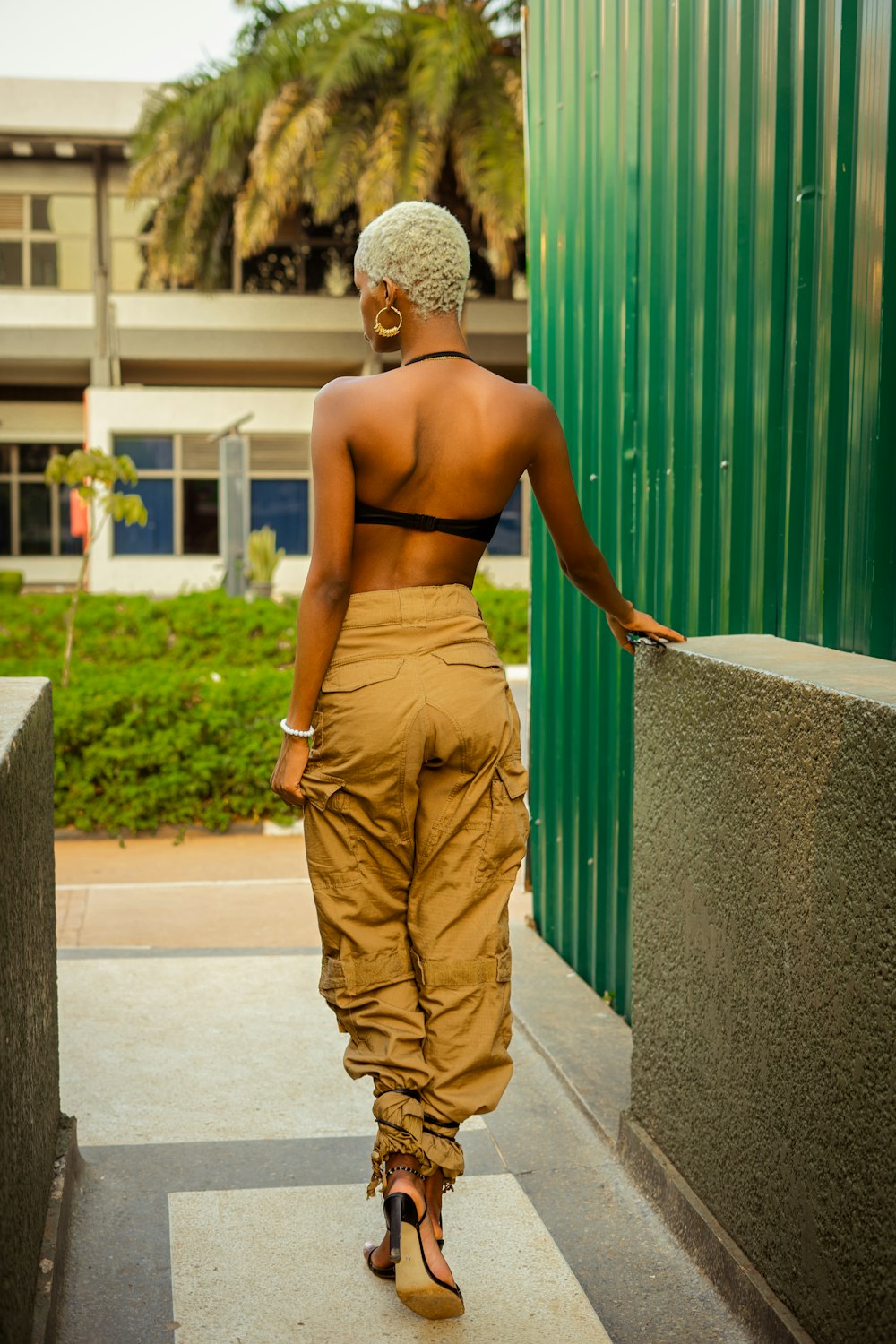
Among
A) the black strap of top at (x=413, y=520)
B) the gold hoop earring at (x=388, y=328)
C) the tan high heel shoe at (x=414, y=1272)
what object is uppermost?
the gold hoop earring at (x=388, y=328)

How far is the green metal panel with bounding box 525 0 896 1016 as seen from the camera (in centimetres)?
267

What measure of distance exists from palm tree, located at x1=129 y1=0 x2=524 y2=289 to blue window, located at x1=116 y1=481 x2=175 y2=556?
25.4 ft

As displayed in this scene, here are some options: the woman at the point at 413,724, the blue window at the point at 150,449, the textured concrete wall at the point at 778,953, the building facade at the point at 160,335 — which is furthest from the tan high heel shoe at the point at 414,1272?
the blue window at the point at 150,449

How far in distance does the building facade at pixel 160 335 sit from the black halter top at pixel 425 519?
946 inches

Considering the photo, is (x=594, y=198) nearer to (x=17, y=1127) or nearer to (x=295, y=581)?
(x=17, y=1127)

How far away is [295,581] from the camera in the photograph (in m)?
27.4

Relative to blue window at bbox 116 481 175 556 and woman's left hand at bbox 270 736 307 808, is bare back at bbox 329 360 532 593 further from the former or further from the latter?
blue window at bbox 116 481 175 556

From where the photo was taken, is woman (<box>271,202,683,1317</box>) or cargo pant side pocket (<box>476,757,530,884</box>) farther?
cargo pant side pocket (<box>476,757,530,884</box>)

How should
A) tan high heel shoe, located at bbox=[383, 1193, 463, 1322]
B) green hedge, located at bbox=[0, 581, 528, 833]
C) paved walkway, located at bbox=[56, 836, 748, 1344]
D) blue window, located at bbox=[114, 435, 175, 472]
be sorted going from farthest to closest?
blue window, located at bbox=[114, 435, 175, 472], green hedge, located at bbox=[0, 581, 528, 833], paved walkway, located at bbox=[56, 836, 748, 1344], tan high heel shoe, located at bbox=[383, 1193, 463, 1322]

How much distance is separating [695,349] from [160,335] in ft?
86.6

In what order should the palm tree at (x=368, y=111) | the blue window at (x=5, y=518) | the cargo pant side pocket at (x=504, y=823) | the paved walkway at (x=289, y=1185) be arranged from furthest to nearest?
1. the blue window at (x=5, y=518)
2. the palm tree at (x=368, y=111)
3. the cargo pant side pocket at (x=504, y=823)
4. the paved walkway at (x=289, y=1185)

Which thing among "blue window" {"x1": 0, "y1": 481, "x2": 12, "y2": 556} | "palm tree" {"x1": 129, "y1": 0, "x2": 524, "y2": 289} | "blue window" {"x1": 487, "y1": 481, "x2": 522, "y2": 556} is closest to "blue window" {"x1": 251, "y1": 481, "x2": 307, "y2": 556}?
"blue window" {"x1": 487, "y1": 481, "x2": 522, "y2": 556}

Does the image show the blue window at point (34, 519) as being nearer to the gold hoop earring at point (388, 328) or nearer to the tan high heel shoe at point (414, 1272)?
the gold hoop earring at point (388, 328)

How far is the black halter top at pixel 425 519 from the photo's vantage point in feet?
8.66
